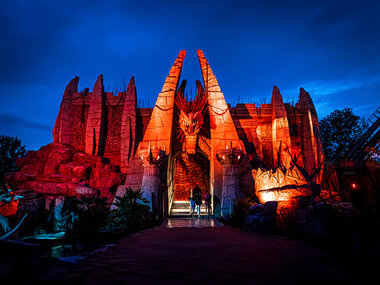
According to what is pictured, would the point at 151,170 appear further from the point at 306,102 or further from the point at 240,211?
the point at 306,102

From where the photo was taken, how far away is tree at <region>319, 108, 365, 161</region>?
2183 cm

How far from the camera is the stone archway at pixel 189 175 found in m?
15.8

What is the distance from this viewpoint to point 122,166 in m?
15.9

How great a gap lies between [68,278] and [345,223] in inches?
215

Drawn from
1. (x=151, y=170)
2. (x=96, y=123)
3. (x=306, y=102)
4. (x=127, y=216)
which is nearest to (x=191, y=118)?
(x=151, y=170)

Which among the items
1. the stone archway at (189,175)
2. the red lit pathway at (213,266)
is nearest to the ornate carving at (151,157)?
the red lit pathway at (213,266)

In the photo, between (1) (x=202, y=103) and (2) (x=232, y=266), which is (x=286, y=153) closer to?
(1) (x=202, y=103)

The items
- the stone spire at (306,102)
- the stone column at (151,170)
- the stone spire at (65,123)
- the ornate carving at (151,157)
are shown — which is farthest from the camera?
the stone spire at (306,102)

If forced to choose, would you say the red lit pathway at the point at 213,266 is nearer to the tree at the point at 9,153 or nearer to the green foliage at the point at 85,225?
the green foliage at the point at 85,225

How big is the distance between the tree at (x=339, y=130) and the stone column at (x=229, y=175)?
56.3 ft

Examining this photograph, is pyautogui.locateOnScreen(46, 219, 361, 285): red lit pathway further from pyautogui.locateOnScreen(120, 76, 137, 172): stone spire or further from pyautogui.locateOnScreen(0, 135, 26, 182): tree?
pyautogui.locateOnScreen(0, 135, 26, 182): tree

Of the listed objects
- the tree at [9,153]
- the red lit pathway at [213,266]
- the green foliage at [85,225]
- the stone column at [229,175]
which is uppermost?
the tree at [9,153]

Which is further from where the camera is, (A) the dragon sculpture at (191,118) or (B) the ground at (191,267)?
(A) the dragon sculpture at (191,118)

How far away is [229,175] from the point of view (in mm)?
9898
